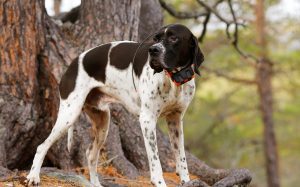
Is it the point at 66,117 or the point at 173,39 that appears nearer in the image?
the point at 173,39

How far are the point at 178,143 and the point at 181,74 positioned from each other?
878 mm

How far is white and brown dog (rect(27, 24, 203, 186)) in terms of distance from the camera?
5.23 m

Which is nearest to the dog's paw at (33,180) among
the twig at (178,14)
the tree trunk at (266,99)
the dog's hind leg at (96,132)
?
the dog's hind leg at (96,132)

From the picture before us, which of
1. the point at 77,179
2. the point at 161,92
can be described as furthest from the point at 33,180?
the point at 161,92

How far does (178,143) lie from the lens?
19.1ft

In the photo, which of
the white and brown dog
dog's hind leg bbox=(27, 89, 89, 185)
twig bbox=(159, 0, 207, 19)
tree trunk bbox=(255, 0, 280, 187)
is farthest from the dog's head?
tree trunk bbox=(255, 0, 280, 187)

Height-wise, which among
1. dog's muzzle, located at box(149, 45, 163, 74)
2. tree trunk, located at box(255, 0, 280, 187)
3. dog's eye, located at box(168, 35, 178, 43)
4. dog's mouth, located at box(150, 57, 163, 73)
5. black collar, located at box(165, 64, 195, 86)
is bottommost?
tree trunk, located at box(255, 0, 280, 187)

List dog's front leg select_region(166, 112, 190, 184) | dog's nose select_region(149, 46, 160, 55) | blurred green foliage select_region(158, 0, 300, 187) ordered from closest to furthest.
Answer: dog's nose select_region(149, 46, 160, 55) < dog's front leg select_region(166, 112, 190, 184) < blurred green foliage select_region(158, 0, 300, 187)

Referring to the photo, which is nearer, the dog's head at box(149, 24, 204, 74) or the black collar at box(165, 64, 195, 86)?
the dog's head at box(149, 24, 204, 74)

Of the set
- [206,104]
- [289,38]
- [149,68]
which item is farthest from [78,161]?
[289,38]

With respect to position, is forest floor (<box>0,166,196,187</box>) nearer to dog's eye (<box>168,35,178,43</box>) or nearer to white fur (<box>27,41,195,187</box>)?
white fur (<box>27,41,195,187</box>)

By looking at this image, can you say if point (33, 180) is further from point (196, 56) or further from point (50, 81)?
point (196, 56)

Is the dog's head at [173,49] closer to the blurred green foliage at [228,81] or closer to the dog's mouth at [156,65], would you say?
the dog's mouth at [156,65]

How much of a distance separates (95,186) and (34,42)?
198 cm
